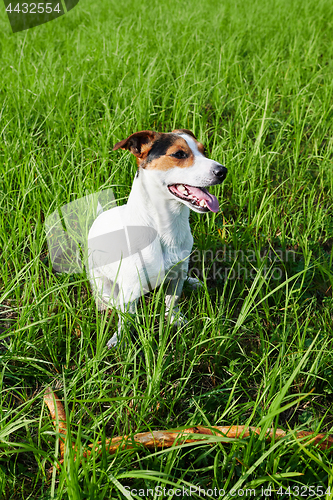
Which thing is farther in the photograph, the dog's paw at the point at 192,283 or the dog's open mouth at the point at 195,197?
the dog's paw at the point at 192,283

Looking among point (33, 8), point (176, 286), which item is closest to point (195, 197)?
point (176, 286)

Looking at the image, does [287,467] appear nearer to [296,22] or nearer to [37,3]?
[296,22]

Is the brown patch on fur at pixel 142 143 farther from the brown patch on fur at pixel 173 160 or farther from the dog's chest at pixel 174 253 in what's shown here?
the dog's chest at pixel 174 253

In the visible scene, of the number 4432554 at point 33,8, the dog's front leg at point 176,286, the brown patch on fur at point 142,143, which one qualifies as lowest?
the dog's front leg at point 176,286

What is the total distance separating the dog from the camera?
182 cm

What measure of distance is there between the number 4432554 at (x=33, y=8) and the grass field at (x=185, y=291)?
91 cm

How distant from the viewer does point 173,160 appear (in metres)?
1.83

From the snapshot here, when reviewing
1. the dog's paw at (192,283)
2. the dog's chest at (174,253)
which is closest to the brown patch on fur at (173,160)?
the dog's chest at (174,253)

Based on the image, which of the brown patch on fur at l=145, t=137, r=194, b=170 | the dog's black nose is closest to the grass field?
the dog's black nose

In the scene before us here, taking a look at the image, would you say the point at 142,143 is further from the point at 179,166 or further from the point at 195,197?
the point at 195,197

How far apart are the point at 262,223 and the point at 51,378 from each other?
1.78m

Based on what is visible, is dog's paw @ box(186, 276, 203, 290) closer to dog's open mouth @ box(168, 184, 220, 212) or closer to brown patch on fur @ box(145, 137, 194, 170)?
dog's open mouth @ box(168, 184, 220, 212)

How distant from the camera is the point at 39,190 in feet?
8.30

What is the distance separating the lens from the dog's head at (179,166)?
177cm
